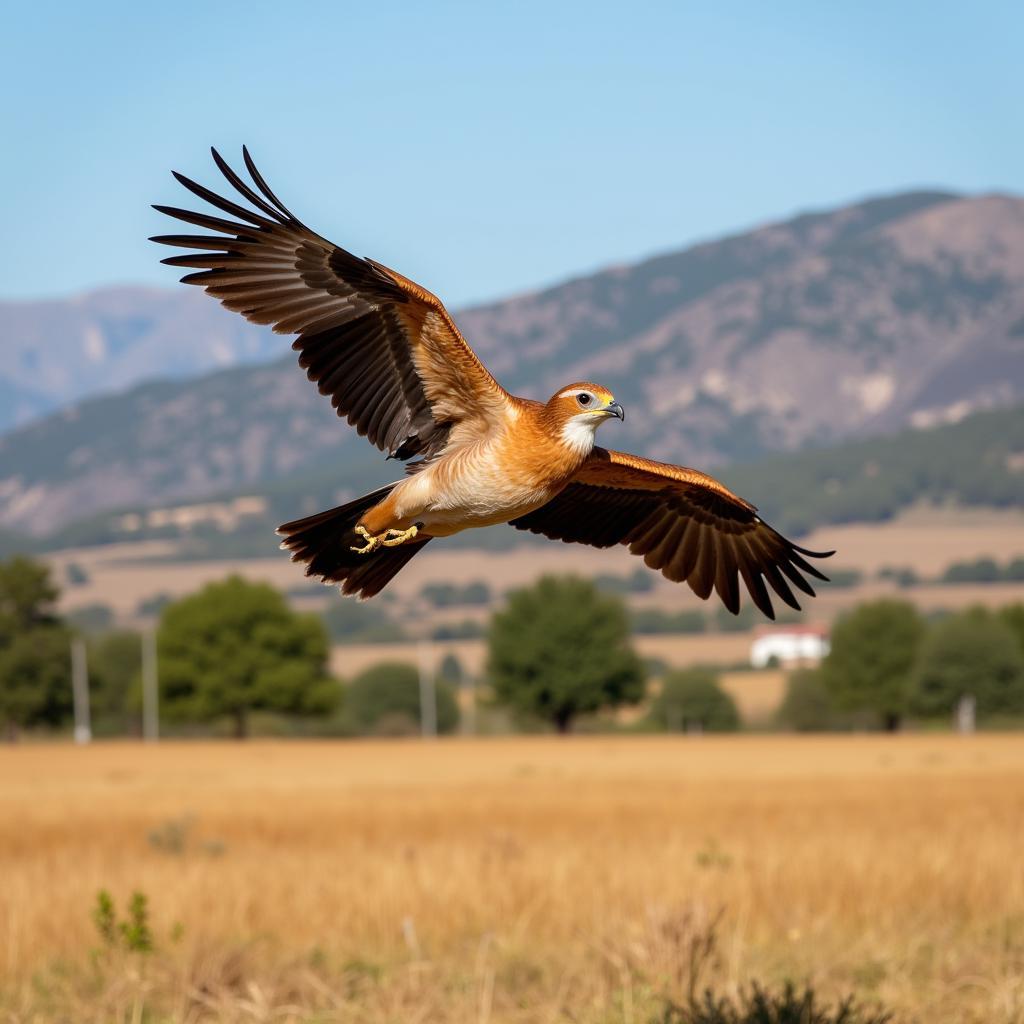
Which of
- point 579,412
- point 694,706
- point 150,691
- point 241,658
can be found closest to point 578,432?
point 579,412

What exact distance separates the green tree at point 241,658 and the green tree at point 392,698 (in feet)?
59.1

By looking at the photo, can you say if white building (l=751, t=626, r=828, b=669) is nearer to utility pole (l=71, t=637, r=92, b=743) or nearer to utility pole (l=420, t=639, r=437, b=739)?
utility pole (l=420, t=639, r=437, b=739)

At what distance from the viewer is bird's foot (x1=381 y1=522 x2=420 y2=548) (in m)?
7.42

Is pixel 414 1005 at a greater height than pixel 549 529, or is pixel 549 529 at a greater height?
pixel 549 529

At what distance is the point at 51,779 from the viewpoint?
47.3 m

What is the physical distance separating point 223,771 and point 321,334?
46.3 m

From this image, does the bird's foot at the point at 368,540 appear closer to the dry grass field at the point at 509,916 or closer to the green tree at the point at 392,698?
the dry grass field at the point at 509,916

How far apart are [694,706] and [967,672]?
18.2 meters

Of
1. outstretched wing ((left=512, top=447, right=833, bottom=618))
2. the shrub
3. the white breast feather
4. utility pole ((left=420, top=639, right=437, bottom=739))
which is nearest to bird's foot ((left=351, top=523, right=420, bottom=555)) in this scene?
the white breast feather

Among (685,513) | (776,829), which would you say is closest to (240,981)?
(685,513)

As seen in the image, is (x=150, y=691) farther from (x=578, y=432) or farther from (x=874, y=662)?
(x=578, y=432)

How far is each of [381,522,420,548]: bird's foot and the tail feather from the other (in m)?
0.14

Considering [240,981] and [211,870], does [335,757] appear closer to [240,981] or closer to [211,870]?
[211,870]

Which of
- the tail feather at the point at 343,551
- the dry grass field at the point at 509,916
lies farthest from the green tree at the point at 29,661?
the tail feather at the point at 343,551
